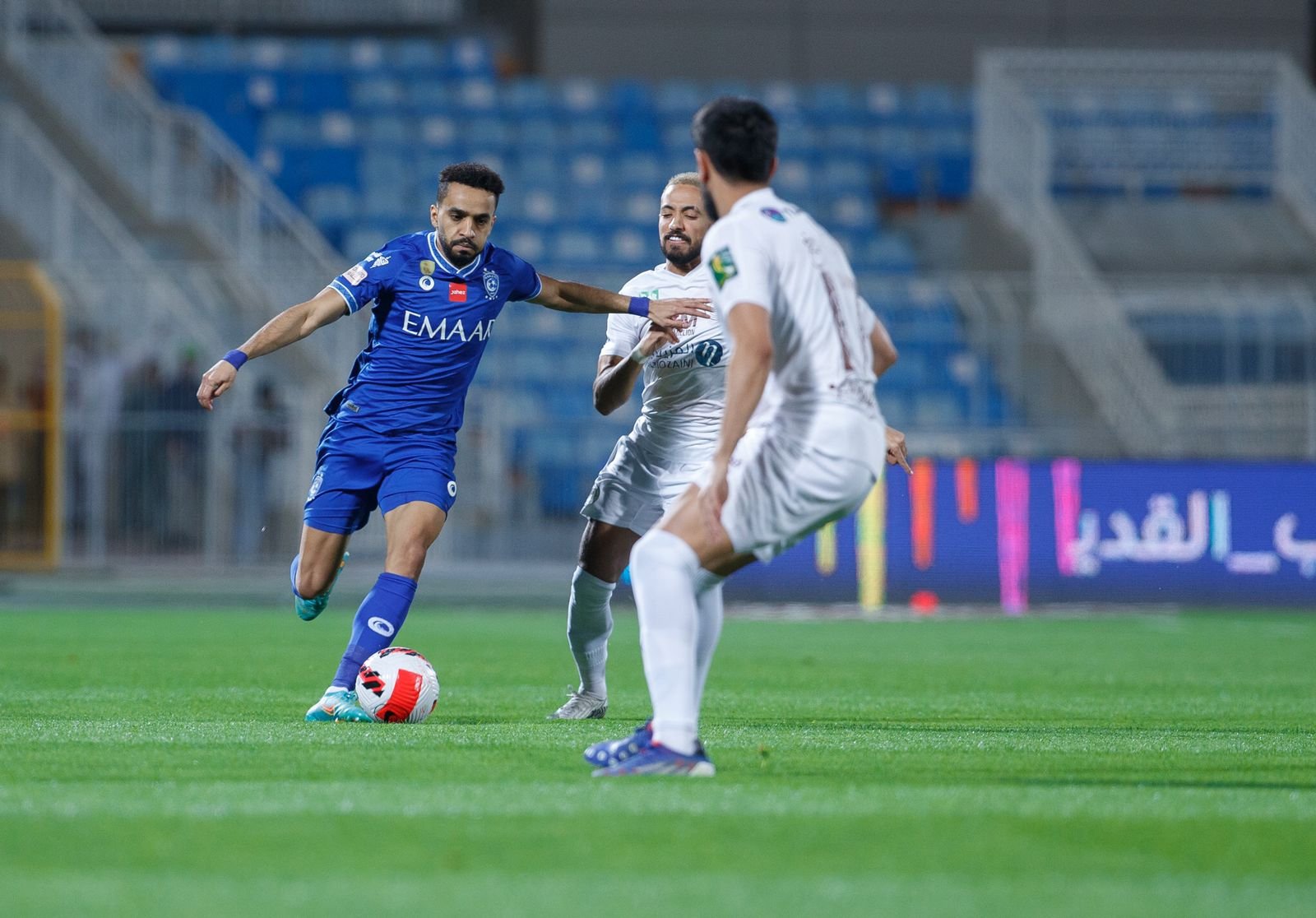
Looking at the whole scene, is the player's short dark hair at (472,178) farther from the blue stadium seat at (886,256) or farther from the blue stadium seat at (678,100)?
the blue stadium seat at (678,100)

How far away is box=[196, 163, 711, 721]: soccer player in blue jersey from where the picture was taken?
7.53 metres

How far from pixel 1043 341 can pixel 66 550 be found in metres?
11.1

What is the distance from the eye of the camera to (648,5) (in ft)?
93.9

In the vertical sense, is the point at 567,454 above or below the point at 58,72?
below

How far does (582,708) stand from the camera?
25.6 ft

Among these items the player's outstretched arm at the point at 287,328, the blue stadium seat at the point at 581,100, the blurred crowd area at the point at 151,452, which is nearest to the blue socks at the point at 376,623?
the player's outstretched arm at the point at 287,328

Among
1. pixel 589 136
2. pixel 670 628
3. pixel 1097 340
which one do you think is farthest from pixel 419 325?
pixel 589 136

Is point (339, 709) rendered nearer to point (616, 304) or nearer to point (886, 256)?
point (616, 304)

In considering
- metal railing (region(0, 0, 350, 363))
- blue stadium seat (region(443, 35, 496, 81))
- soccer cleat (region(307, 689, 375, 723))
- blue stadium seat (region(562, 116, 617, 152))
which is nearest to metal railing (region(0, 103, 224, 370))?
metal railing (region(0, 0, 350, 363))

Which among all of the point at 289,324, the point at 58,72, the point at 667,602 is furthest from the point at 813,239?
the point at 58,72

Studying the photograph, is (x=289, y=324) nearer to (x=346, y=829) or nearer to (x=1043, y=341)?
(x=346, y=829)

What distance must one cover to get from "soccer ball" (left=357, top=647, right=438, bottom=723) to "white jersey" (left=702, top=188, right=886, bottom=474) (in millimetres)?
2243

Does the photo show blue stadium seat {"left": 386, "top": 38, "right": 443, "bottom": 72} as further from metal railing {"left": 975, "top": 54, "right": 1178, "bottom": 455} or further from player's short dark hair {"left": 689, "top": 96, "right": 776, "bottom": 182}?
player's short dark hair {"left": 689, "top": 96, "right": 776, "bottom": 182}

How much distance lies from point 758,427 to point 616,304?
212 centimetres
